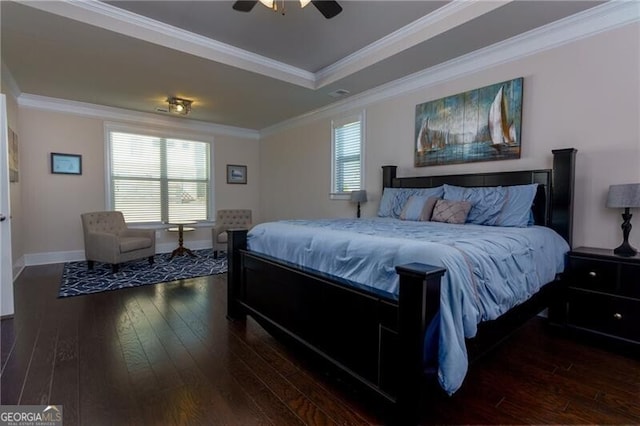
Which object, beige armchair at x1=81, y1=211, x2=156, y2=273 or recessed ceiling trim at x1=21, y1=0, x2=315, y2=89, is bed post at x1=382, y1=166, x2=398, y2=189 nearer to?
recessed ceiling trim at x1=21, y1=0, x2=315, y2=89

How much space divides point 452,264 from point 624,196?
1.88 metres

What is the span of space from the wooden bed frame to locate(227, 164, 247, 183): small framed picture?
174 inches

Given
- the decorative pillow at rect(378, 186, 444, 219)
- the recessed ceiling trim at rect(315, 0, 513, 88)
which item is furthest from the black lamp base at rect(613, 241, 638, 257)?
the recessed ceiling trim at rect(315, 0, 513, 88)

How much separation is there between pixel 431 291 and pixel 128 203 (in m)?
6.06

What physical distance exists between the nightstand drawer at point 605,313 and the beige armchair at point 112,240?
5.20 m

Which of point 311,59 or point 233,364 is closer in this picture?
point 233,364

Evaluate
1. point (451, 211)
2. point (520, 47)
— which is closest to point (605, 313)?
point (451, 211)

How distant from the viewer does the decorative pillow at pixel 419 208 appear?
3.36 m

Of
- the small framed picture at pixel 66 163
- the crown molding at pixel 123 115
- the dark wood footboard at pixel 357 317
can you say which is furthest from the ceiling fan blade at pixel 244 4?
the small framed picture at pixel 66 163

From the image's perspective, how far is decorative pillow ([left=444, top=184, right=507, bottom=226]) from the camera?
2.98m

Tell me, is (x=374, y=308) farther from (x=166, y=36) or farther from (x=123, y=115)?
(x=123, y=115)

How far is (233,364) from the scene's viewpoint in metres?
2.14

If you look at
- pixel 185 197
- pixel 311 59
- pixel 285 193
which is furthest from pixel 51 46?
pixel 285 193

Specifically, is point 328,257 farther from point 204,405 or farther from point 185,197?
point 185,197
